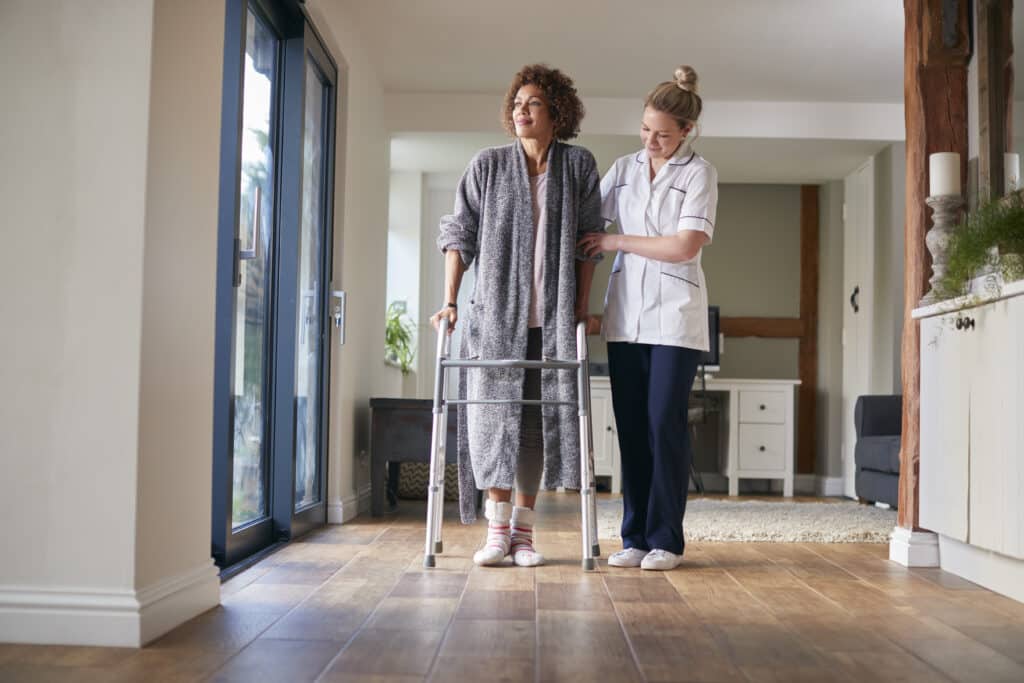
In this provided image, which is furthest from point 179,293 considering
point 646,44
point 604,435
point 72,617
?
point 604,435

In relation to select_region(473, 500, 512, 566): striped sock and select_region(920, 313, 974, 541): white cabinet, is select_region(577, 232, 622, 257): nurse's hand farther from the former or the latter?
select_region(920, 313, 974, 541): white cabinet

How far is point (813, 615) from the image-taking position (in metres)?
2.15

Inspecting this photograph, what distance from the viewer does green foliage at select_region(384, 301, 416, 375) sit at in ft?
20.9

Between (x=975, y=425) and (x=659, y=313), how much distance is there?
84cm

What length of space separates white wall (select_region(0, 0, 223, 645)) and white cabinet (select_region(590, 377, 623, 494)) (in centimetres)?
434

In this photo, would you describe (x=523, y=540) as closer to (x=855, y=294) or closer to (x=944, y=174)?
(x=944, y=174)

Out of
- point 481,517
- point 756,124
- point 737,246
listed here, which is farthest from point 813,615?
point 737,246

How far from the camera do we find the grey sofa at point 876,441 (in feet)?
15.4

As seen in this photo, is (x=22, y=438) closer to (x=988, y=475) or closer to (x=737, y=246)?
(x=988, y=475)

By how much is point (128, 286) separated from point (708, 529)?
2546 millimetres

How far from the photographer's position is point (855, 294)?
20.6ft

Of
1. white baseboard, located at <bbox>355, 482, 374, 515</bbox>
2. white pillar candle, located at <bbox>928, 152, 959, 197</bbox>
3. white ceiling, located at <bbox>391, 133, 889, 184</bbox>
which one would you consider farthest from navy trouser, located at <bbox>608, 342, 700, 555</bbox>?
white ceiling, located at <bbox>391, 133, 889, 184</bbox>

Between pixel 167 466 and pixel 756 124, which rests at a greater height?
pixel 756 124

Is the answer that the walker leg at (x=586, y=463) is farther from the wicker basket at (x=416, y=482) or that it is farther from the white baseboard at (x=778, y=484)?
the white baseboard at (x=778, y=484)
